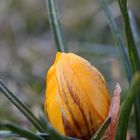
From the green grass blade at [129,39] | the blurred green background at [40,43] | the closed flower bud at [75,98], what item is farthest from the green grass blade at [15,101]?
the blurred green background at [40,43]

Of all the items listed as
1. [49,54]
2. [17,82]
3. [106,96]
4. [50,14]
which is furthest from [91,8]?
[106,96]

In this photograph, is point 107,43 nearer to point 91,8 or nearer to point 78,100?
point 91,8

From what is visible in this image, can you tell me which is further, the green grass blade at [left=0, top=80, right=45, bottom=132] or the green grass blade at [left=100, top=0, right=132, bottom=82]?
the green grass blade at [left=100, top=0, right=132, bottom=82]

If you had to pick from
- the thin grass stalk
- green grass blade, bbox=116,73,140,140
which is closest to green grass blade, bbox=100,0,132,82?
the thin grass stalk

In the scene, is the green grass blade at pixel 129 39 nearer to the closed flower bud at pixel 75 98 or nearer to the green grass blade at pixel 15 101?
the closed flower bud at pixel 75 98

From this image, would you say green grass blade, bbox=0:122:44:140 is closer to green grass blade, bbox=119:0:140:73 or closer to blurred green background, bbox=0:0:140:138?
green grass blade, bbox=119:0:140:73
